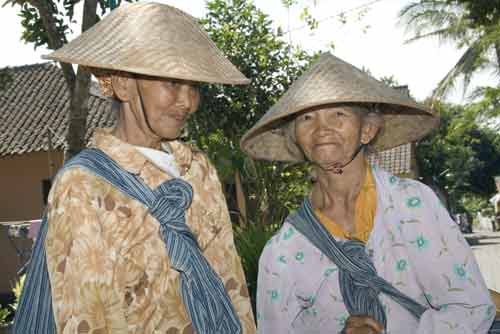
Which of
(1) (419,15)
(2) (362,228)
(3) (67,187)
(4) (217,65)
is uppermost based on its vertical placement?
(1) (419,15)

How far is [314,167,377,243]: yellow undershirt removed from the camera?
3.24 m

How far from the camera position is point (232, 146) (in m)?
11.6

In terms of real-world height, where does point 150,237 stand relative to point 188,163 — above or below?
below

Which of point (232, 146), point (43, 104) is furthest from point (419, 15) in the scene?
point (232, 146)

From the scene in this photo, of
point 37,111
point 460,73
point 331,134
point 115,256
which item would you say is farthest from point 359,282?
point 460,73

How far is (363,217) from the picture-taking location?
3.27 metres

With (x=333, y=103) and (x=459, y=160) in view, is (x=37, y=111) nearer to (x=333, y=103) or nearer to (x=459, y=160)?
(x=333, y=103)

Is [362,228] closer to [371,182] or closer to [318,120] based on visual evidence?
[371,182]

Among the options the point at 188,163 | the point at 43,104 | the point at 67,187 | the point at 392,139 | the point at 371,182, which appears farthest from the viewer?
the point at 43,104

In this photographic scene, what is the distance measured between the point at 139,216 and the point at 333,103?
3.34ft

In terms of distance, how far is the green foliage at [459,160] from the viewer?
222 ft

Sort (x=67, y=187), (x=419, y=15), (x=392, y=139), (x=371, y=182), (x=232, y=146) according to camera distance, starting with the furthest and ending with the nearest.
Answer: (x=419, y=15) → (x=232, y=146) → (x=392, y=139) → (x=371, y=182) → (x=67, y=187)

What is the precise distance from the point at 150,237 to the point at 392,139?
150 cm

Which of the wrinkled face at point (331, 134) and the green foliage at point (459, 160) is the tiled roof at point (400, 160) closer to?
the green foliage at point (459, 160)
